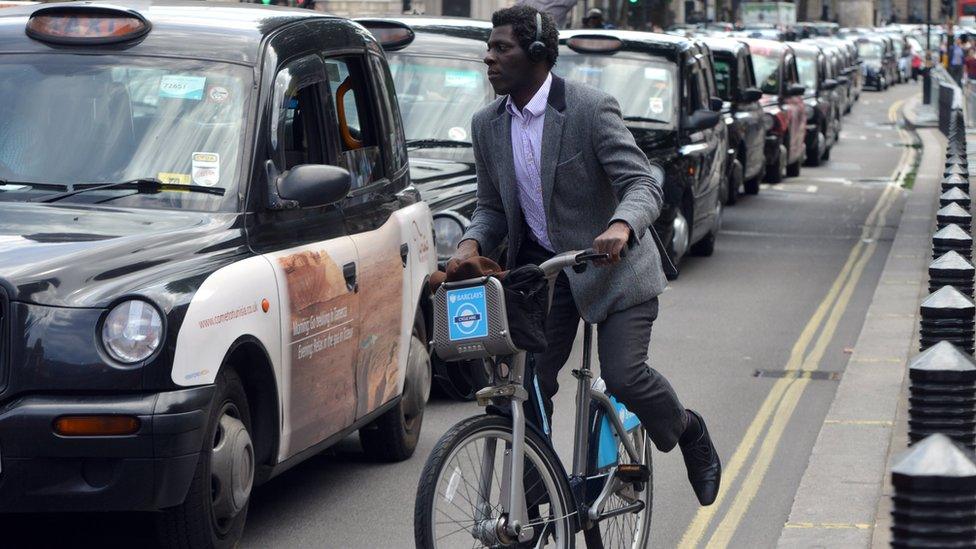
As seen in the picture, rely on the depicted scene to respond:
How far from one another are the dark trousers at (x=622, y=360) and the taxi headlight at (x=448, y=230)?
158 inches

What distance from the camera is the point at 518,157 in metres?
5.27

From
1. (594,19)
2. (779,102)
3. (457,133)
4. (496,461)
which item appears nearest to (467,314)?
(496,461)

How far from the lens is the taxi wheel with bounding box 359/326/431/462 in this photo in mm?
7543

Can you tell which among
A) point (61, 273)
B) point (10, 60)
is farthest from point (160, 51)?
point (61, 273)

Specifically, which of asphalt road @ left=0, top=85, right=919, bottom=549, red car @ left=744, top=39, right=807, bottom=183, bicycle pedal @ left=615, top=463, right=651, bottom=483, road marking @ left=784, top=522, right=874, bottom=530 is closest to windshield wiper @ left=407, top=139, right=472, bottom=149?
asphalt road @ left=0, top=85, right=919, bottom=549

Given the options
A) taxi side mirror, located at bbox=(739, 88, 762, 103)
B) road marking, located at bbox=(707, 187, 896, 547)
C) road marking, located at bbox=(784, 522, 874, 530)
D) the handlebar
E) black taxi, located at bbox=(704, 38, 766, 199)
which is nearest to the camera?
the handlebar

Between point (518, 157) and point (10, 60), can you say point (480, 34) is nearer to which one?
point (10, 60)

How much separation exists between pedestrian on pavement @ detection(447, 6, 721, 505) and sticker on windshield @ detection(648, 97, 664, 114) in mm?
9068

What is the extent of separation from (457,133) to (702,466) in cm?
570

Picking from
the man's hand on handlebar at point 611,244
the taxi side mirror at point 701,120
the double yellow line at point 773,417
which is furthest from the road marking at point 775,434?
the man's hand on handlebar at point 611,244

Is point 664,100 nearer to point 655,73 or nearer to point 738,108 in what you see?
point 655,73

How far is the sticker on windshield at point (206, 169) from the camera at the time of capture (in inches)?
248

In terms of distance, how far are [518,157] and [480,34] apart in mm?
6832

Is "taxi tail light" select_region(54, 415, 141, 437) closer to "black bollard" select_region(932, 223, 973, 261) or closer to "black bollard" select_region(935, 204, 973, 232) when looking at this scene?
"black bollard" select_region(932, 223, 973, 261)
